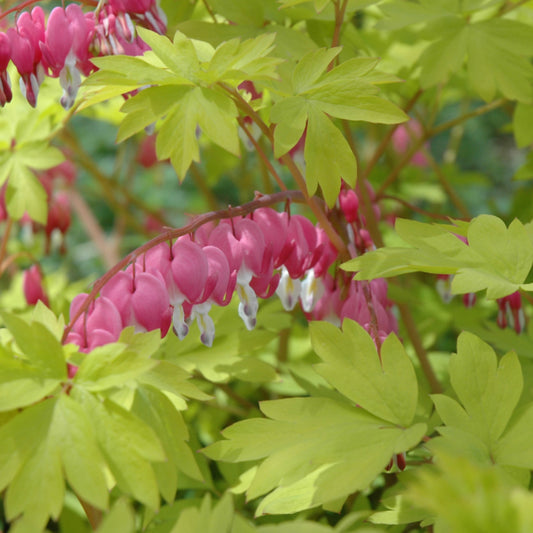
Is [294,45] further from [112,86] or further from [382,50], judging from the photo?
[382,50]

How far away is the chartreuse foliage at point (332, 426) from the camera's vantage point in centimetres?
82

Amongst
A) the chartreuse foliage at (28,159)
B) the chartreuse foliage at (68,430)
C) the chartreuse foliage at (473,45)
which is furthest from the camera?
the chartreuse foliage at (28,159)

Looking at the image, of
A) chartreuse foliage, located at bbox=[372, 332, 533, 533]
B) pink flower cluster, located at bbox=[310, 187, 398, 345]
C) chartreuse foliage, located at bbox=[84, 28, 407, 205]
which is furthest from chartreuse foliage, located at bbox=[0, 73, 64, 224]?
chartreuse foliage, located at bbox=[372, 332, 533, 533]

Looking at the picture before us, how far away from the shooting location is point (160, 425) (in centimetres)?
85

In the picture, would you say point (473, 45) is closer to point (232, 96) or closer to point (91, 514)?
point (232, 96)

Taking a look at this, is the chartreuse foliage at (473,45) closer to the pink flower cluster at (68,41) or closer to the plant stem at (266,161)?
the plant stem at (266,161)

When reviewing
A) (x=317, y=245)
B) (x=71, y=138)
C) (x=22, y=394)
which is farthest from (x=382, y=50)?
(x=22, y=394)

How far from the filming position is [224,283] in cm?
98

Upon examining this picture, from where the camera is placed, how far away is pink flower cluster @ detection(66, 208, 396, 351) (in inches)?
36.6

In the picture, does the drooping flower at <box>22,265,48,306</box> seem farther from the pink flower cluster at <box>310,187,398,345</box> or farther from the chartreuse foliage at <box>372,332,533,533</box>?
the chartreuse foliage at <box>372,332,533,533</box>

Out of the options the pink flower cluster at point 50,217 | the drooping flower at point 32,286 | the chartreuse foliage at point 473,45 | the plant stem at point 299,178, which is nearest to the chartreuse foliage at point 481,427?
the plant stem at point 299,178

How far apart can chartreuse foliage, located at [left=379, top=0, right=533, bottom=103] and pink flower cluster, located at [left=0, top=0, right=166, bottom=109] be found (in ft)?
1.47

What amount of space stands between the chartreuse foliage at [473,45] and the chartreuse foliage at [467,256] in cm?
41

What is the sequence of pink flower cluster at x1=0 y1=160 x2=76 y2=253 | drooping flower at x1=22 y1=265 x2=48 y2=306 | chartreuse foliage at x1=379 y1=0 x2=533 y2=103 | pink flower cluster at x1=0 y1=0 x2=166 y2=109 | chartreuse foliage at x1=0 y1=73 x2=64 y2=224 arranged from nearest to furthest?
pink flower cluster at x1=0 y1=0 x2=166 y2=109
chartreuse foliage at x1=379 y1=0 x2=533 y2=103
chartreuse foliage at x1=0 y1=73 x2=64 y2=224
drooping flower at x1=22 y1=265 x2=48 y2=306
pink flower cluster at x1=0 y1=160 x2=76 y2=253
